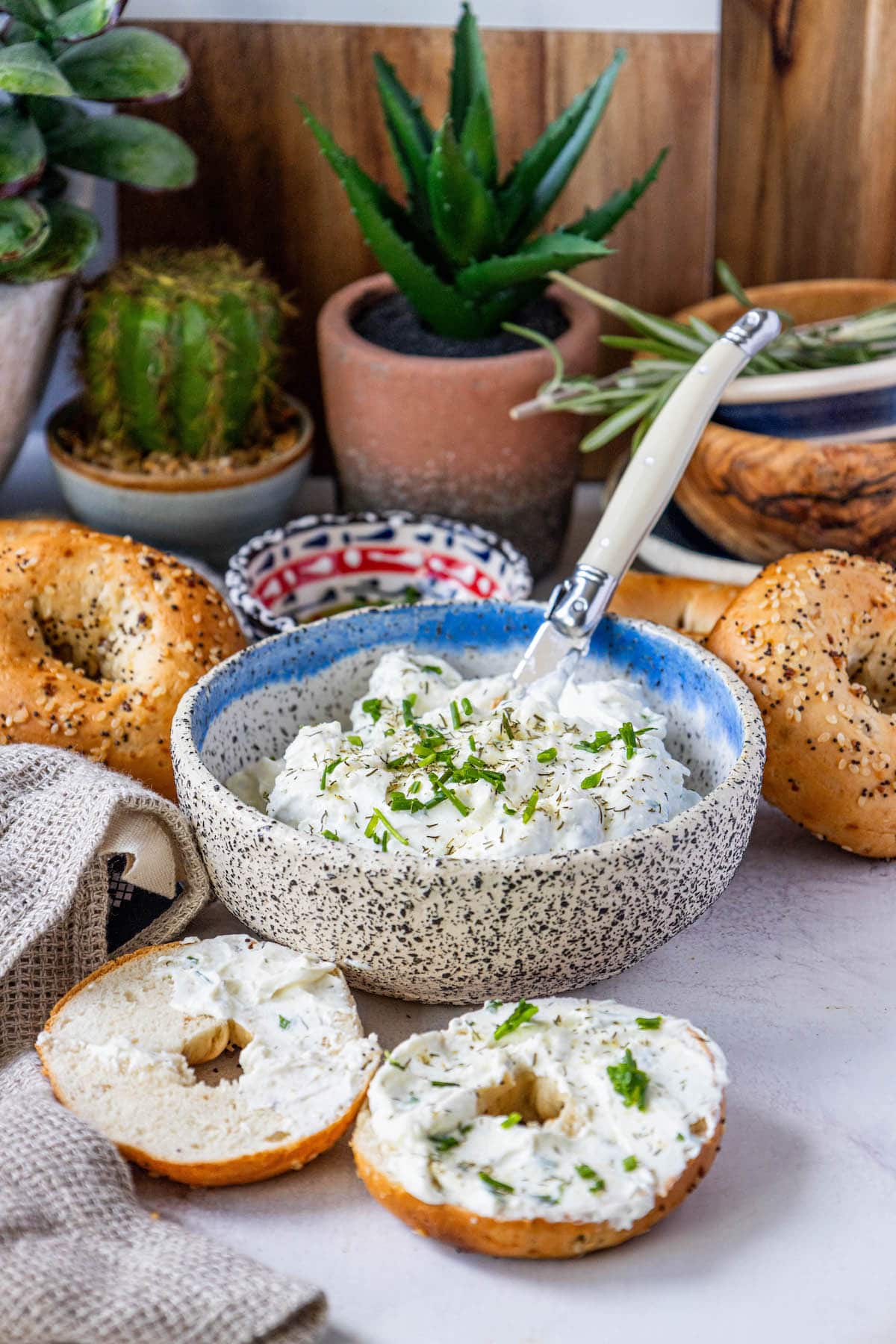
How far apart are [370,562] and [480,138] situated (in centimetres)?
49

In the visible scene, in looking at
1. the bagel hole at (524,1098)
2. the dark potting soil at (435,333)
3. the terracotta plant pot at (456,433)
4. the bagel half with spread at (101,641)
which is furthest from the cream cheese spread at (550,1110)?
the dark potting soil at (435,333)

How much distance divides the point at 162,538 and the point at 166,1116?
89cm

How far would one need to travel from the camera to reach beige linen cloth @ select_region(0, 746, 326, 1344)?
0.83 m

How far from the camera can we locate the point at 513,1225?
2.81ft

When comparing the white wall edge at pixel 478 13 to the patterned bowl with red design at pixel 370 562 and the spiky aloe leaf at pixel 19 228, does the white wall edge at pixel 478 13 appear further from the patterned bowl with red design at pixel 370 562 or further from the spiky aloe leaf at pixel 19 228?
the patterned bowl with red design at pixel 370 562

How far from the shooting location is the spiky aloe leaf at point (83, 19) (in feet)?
4.79

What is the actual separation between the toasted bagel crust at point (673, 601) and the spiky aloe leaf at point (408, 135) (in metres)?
0.51

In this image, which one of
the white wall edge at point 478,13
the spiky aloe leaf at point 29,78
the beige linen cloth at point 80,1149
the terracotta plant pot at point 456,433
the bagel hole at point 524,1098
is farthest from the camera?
the white wall edge at point 478,13

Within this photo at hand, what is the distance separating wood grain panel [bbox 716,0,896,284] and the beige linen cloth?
3.99 feet

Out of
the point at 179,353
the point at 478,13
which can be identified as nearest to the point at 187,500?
the point at 179,353

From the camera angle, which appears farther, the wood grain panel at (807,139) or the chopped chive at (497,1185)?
the wood grain panel at (807,139)

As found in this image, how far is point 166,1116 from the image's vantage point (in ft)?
3.17

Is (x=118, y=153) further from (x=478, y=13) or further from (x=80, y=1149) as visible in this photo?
(x=80, y=1149)

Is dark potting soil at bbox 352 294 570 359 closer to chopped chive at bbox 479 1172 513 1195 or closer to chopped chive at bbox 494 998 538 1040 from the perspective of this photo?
chopped chive at bbox 494 998 538 1040
